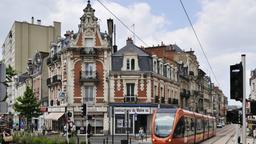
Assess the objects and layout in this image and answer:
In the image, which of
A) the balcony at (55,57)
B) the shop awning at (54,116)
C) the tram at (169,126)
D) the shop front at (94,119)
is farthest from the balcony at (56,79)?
the tram at (169,126)

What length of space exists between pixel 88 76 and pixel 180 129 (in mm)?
27016

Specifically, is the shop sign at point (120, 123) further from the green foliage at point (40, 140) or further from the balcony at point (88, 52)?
the green foliage at point (40, 140)

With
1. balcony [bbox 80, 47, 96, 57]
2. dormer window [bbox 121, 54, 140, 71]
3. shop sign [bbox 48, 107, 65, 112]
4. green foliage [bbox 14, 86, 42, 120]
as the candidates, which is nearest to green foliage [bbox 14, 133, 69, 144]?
balcony [bbox 80, 47, 96, 57]

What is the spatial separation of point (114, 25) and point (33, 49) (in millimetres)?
36364

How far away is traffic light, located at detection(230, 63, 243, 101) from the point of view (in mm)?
12562

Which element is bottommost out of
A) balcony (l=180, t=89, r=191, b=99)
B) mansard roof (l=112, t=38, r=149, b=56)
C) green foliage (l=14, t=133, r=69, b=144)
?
green foliage (l=14, t=133, r=69, b=144)

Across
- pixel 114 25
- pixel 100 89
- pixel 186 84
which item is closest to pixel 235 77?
pixel 100 89

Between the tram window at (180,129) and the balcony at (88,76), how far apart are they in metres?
26.0

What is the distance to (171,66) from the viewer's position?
71125 millimetres

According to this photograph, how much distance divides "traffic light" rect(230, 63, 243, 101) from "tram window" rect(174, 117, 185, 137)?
19708 mm

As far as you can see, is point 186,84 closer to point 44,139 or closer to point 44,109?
point 44,109

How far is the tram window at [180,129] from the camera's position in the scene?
32347 millimetres

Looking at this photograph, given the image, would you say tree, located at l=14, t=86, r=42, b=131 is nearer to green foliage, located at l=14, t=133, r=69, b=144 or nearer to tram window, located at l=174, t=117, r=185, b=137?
green foliage, located at l=14, t=133, r=69, b=144

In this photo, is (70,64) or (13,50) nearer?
(70,64)
